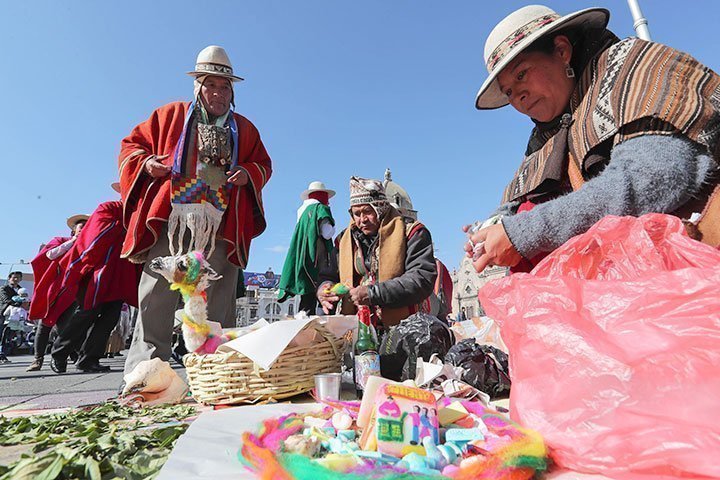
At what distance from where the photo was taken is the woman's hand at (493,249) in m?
1.37

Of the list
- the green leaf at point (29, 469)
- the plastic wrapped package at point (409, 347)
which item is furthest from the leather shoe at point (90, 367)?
the green leaf at point (29, 469)

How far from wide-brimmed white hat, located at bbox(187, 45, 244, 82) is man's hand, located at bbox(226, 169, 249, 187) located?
0.69 metres

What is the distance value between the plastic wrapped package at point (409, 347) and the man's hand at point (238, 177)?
5.10 feet

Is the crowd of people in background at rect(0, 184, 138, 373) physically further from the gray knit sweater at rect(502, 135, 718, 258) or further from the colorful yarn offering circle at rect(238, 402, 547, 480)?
the gray knit sweater at rect(502, 135, 718, 258)

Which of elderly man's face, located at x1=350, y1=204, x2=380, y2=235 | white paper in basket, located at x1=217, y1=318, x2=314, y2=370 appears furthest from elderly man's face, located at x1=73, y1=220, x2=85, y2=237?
white paper in basket, located at x1=217, y1=318, x2=314, y2=370

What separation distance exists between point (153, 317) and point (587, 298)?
8.47ft

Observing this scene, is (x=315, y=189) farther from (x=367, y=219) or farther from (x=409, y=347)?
(x=409, y=347)

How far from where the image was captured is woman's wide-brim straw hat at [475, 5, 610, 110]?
144 cm

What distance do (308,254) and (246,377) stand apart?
2789 millimetres

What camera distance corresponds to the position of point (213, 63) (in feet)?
9.45

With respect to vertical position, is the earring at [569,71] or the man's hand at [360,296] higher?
the earring at [569,71]

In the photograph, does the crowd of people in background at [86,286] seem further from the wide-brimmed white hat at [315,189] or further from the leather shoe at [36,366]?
the wide-brimmed white hat at [315,189]

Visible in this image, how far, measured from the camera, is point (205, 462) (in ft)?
3.14

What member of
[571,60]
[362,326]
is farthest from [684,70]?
[362,326]
